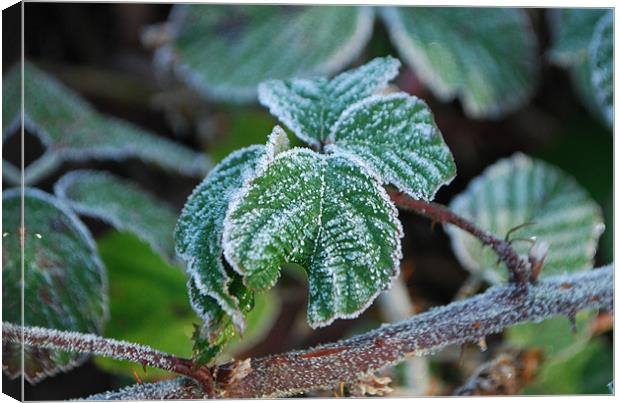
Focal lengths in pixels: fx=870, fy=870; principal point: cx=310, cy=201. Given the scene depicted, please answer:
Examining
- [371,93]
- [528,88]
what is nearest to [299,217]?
[371,93]

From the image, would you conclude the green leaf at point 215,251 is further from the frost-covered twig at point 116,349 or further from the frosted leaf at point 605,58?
the frosted leaf at point 605,58

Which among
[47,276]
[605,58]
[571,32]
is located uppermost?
[571,32]

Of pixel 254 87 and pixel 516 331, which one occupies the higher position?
pixel 254 87

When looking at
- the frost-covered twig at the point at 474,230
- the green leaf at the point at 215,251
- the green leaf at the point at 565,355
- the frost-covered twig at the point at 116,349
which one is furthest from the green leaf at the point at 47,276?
the green leaf at the point at 565,355

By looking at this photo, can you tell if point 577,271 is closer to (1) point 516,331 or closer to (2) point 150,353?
(1) point 516,331

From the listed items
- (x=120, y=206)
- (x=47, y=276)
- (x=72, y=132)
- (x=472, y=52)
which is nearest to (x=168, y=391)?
(x=47, y=276)

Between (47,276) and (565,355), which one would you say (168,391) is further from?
(565,355)
